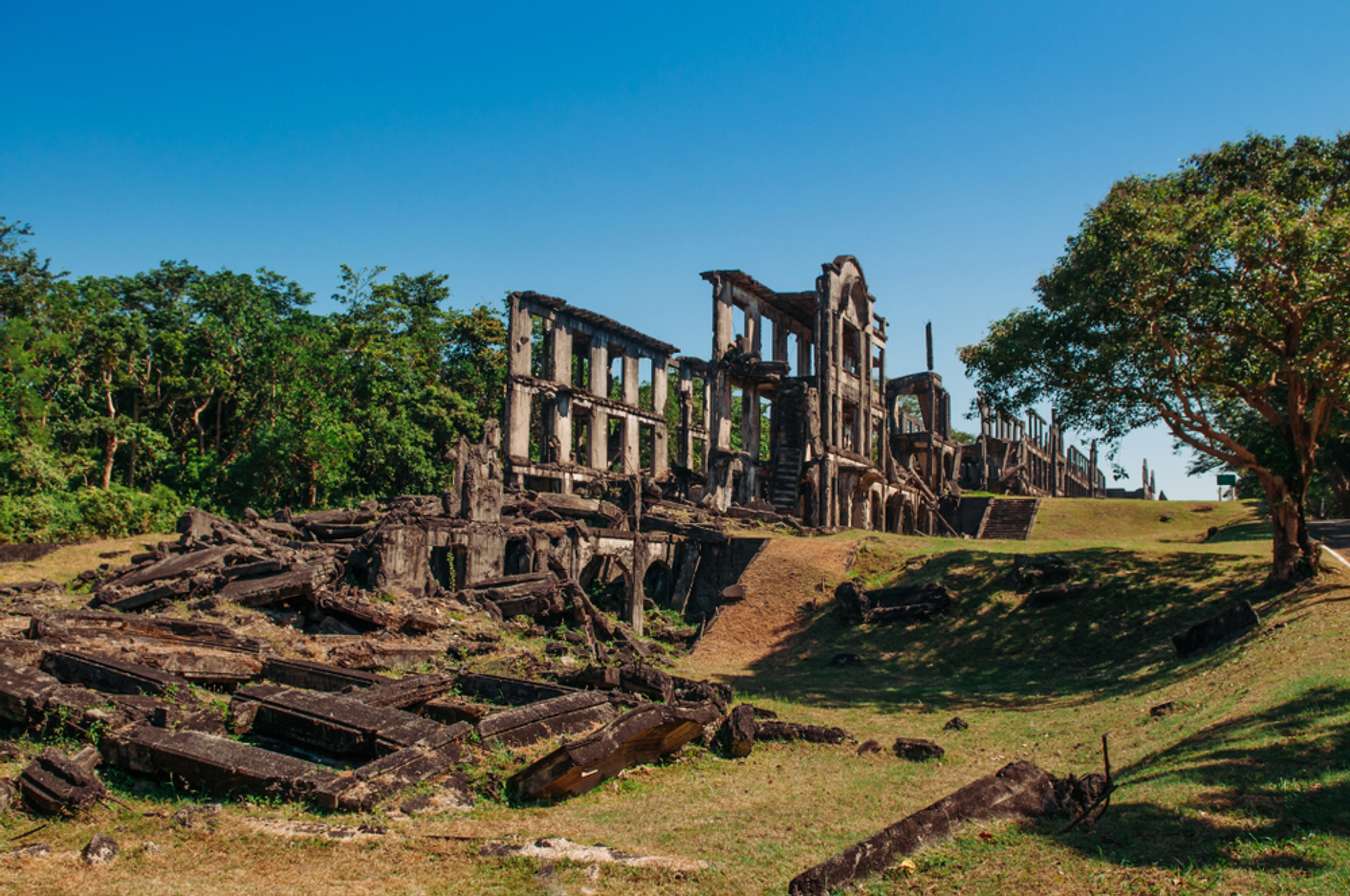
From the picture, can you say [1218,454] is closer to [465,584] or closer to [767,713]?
[767,713]

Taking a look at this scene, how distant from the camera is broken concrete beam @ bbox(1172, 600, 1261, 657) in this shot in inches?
728

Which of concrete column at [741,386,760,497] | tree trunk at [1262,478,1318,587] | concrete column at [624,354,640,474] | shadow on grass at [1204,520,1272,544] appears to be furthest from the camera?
concrete column at [624,354,640,474]

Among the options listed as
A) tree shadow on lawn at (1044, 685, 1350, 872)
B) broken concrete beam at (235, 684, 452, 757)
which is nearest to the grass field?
tree shadow on lawn at (1044, 685, 1350, 872)

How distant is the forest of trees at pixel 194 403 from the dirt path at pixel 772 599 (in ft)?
60.5

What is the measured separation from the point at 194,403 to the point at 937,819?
4136cm

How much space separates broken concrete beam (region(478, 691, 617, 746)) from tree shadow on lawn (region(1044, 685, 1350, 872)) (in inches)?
250

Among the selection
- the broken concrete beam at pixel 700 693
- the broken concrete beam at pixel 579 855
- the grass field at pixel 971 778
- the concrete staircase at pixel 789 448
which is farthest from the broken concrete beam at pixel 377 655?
the concrete staircase at pixel 789 448

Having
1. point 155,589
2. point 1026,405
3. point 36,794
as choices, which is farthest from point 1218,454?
point 155,589

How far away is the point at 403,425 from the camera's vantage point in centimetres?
4259

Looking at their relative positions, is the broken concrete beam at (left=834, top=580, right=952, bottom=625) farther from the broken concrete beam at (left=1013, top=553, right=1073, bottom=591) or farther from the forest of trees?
the forest of trees

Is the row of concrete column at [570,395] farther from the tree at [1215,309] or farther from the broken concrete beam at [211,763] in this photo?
the broken concrete beam at [211,763]

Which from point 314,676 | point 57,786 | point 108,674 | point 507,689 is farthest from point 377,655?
point 57,786

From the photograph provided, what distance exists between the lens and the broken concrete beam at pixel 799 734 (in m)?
14.1

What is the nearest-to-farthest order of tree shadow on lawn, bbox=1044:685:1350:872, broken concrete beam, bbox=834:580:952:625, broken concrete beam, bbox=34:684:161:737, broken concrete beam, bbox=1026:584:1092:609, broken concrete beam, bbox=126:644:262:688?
tree shadow on lawn, bbox=1044:685:1350:872, broken concrete beam, bbox=34:684:161:737, broken concrete beam, bbox=126:644:262:688, broken concrete beam, bbox=1026:584:1092:609, broken concrete beam, bbox=834:580:952:625
